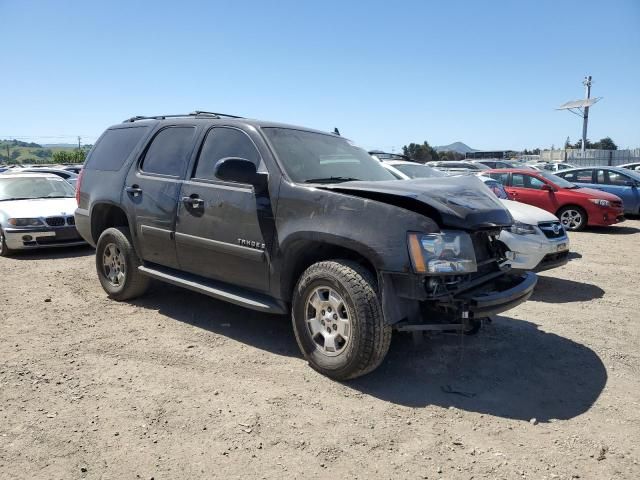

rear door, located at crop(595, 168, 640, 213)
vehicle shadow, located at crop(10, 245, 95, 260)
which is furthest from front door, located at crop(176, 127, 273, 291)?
rear door, located at crop(595, 168, 640, 213)

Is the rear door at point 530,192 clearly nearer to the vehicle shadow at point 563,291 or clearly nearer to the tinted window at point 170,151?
the vehicle shadow at point 563,291

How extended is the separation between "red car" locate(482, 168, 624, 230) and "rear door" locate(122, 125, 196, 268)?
9.20m

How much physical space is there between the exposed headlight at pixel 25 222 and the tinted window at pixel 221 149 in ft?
17.6

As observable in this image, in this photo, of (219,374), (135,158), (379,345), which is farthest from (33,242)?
(379,345)

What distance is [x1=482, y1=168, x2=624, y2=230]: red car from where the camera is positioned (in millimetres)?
11438

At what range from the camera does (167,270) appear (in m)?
4.93

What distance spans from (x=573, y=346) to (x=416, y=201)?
2235 millimetres

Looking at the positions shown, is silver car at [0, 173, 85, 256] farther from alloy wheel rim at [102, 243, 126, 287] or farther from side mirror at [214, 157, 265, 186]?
side mirror at [214, 157, 265, 186]

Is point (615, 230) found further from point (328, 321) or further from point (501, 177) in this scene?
point (328, 321)

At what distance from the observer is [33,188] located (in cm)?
976

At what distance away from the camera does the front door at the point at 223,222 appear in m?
3.98

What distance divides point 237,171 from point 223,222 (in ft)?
1.85

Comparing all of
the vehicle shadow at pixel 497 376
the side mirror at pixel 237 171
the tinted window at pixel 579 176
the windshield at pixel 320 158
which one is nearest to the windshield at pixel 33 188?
the windshield at pixel 320 158

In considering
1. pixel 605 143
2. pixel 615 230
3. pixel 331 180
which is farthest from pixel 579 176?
pixel 605 143
